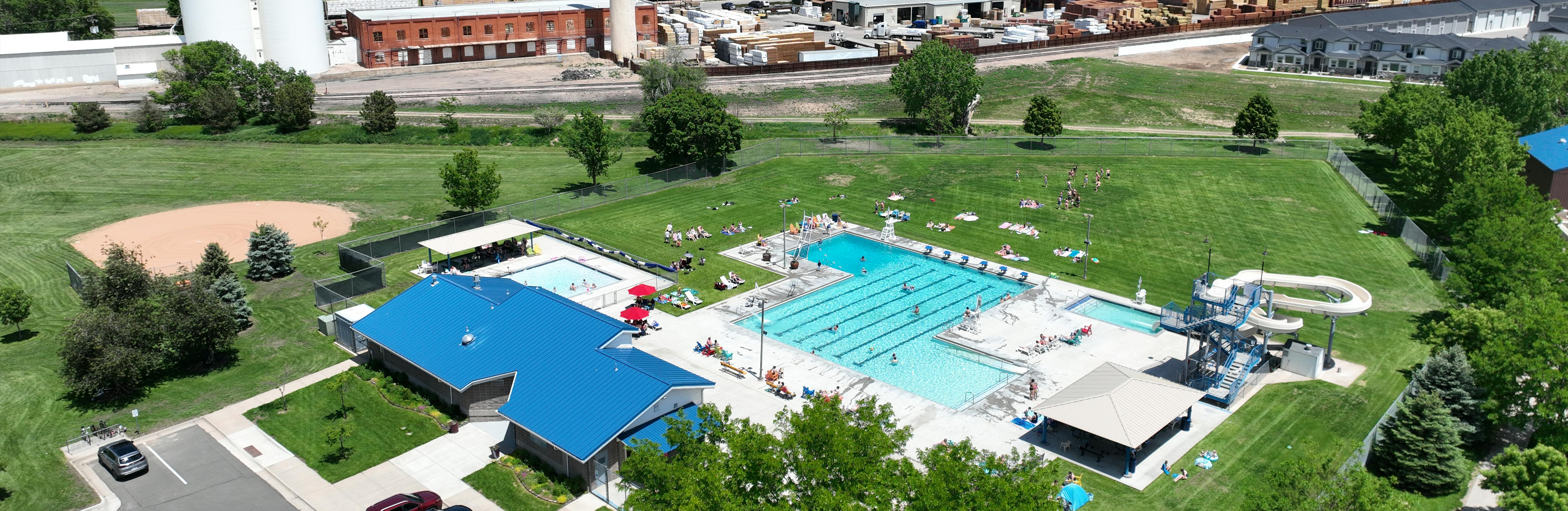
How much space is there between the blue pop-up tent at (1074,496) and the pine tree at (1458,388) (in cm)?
1474

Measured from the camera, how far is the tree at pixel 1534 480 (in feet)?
101

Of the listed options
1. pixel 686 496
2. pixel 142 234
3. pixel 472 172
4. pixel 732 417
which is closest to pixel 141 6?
pixel 142 234

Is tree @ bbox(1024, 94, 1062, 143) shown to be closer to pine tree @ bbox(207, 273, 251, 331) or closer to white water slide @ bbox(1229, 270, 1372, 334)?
white water slide @ bbox(1229, 270, 1372, 334)

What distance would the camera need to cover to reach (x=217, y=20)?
11031cm

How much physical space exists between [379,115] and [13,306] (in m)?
40.7

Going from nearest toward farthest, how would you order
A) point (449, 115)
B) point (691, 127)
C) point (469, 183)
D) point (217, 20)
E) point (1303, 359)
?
point (1303, 359), point (469, 183), point (691, 127), point (449, 115), point (217, 20)

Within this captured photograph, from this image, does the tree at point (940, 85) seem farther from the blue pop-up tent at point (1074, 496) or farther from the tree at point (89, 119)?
the tree at point (89, 119)

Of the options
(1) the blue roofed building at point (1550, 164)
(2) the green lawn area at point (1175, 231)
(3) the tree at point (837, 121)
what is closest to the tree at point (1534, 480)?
(2) the green lawn area at point (1175, 231)

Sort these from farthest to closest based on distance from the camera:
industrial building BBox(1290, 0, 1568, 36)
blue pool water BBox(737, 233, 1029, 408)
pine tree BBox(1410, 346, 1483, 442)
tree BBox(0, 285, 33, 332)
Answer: industrial building BBox(1290, 0, 1568, 36) → tree BBox(0, 285, 33, 332) → blue pool water BBox(737, 233, 1029, 408) → pine tree BBox(1410, 346, 1483, 442)

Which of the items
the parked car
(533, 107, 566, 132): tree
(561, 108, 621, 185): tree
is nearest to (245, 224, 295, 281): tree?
the parked car

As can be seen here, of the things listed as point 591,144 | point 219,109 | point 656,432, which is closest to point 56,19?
point 219,109

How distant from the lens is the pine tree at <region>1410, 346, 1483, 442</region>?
40000mm

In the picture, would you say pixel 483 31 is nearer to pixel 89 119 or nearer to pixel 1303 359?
pixel 89 119

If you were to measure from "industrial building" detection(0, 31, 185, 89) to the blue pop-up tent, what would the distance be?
107 metres
